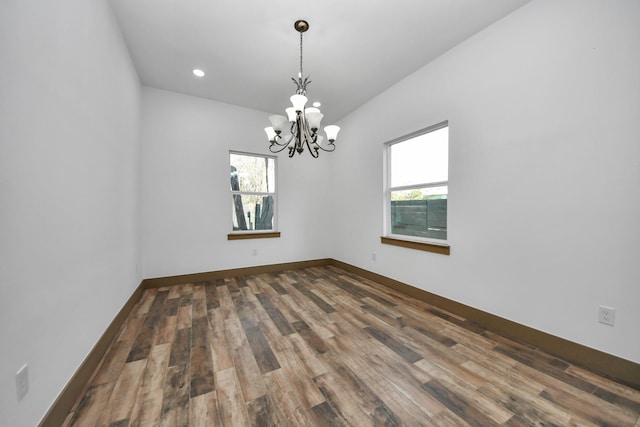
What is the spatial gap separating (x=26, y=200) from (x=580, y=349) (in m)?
3.38

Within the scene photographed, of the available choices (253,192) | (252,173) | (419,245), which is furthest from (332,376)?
(252,173)

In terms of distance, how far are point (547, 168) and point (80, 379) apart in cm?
354

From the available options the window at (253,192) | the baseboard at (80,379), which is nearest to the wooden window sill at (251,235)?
the window at (253,192)

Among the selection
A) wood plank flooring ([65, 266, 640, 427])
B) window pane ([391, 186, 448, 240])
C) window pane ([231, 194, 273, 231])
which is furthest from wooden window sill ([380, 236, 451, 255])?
window pane ([231, 194, 273, 231])

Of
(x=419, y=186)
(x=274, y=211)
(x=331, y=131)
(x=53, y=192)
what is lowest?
(x=274, y=211)

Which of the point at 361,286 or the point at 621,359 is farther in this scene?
the point at 361,286

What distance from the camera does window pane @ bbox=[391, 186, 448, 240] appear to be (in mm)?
2744

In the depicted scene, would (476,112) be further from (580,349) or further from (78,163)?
(78,163)

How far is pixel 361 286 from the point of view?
3438 mm

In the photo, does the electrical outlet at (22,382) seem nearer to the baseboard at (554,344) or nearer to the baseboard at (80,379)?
the baseboard at (80,379)

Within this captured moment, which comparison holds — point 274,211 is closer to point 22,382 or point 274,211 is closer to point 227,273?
point 227,273

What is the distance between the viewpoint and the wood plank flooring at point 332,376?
126 centimetres

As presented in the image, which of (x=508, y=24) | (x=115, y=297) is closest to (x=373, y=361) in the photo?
(x=115, y=297)

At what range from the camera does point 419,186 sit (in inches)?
118
